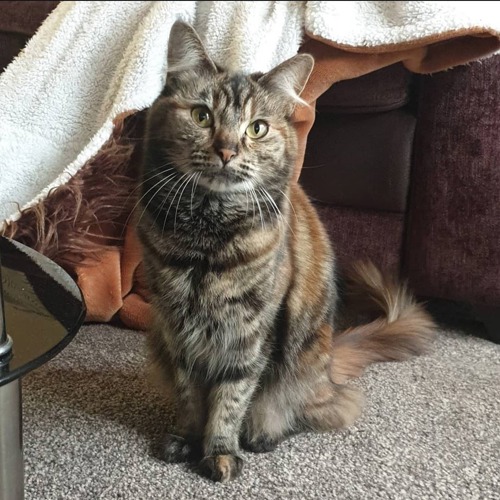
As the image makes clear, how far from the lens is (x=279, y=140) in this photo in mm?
1099

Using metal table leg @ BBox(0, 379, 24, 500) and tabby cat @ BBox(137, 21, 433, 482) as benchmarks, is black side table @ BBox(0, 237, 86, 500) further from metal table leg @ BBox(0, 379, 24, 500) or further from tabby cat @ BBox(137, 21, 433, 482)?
tabby cat @ BBox(137, 21, 433, 482)

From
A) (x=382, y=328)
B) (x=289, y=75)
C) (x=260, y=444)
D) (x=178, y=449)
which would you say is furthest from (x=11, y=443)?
(x=382, y=328)

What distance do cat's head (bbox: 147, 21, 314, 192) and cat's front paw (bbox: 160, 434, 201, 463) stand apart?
46 centimetres

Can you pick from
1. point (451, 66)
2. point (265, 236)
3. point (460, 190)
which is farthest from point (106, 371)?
point (451, 66)

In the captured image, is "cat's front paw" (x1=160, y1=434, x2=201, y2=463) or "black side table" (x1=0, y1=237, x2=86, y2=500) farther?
"cat's front paw" (x1=160, y1=434, x2=201, y2=463)

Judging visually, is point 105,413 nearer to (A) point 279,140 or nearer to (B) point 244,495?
(B) point 244,495

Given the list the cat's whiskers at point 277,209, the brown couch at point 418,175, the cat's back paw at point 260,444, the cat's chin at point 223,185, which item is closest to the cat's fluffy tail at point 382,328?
the brown couch at point 418,175

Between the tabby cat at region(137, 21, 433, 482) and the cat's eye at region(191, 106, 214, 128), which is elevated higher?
the cat's eye at region(191, 106, 214, 128)

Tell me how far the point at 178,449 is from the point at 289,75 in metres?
0.68

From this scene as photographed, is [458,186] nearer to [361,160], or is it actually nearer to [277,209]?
[361,160]

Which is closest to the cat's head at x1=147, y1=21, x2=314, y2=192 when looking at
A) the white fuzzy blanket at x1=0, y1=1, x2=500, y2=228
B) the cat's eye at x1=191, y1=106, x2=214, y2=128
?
the cat's eye at x1=191, y1=106, x2=214, y2=128

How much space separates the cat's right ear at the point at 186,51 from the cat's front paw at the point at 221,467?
664 mm

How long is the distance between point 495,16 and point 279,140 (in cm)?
66

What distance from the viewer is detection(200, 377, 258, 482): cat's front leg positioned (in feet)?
3.65
